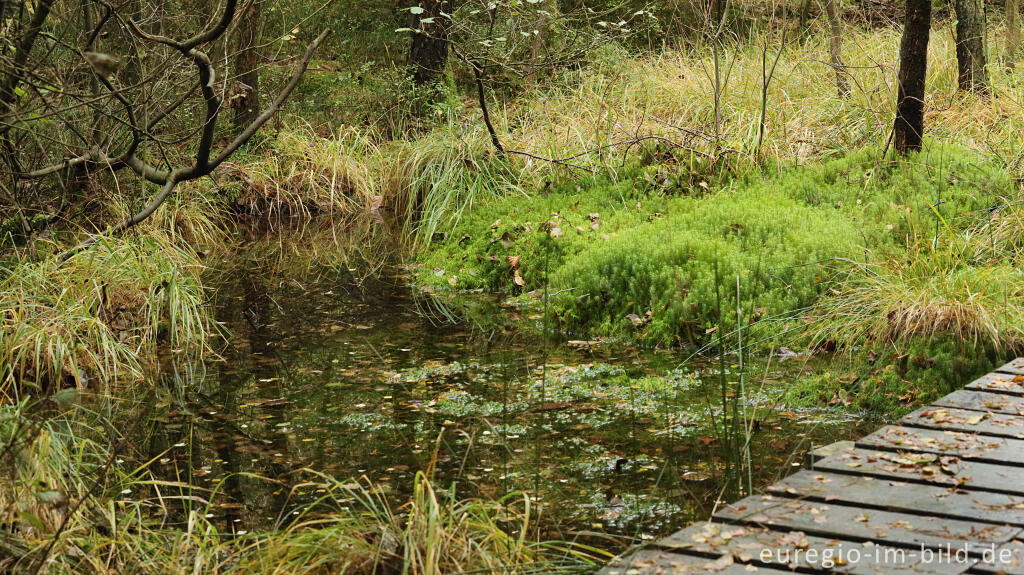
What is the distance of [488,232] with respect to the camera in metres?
9.73

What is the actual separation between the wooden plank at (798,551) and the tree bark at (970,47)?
28.2ft

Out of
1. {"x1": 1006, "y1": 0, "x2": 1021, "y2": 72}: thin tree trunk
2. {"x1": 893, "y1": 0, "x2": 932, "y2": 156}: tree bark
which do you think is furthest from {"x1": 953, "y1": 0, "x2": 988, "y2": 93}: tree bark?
{"x1": 893, "y1": 0, "x2": 932, "y2": 156}: tree bark

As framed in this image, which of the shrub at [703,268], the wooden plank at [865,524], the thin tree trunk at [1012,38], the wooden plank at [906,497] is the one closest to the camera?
the wooden plank at [865,524]

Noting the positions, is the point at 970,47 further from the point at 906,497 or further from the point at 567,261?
the point at 906,497

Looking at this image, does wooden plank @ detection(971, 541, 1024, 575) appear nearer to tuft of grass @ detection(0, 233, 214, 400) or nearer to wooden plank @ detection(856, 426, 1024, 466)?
wooden plank @ detection(856, 426, 1024, 466)

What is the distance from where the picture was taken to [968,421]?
4.10m

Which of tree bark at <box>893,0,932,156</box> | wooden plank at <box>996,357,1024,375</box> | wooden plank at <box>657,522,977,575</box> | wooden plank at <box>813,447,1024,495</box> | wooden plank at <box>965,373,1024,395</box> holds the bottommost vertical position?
wooden plank at <box>996,357,1024,375</box>

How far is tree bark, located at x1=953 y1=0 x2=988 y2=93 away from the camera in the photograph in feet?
33.0

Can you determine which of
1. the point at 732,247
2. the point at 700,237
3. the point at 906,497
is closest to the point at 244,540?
the point at 906,497

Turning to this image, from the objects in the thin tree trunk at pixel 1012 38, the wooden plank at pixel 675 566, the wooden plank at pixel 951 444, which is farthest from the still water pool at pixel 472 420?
the thin tree trunk at pixel 1012 38

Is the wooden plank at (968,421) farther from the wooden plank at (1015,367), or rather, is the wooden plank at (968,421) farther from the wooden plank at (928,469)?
the wooden plank at (1015,367)

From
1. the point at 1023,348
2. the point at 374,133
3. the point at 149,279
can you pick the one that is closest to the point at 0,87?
the point at 149,279

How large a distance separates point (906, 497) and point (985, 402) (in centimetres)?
135

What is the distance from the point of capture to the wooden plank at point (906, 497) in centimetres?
315
